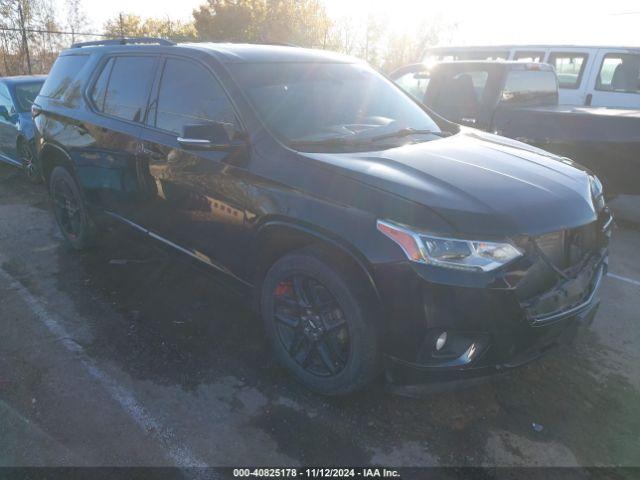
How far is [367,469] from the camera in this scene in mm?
2418

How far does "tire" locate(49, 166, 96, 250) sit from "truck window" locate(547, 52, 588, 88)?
767 cm

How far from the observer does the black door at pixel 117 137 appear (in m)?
3.78

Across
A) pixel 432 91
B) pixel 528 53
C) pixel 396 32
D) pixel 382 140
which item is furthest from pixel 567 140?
pixel 396 32

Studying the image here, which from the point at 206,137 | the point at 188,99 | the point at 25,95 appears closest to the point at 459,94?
the point at 188,99

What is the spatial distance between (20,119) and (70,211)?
3414mm

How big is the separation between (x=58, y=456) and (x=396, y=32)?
21.2m

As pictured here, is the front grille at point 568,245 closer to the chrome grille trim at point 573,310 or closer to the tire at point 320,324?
the chrome grille trim at point 573,310

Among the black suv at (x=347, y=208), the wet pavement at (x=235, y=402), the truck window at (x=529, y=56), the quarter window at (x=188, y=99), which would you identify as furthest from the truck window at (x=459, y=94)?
the quarter window at (x=188, y=99)

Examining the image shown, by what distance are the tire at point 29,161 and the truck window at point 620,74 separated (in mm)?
8930

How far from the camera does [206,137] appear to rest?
2.86 meters

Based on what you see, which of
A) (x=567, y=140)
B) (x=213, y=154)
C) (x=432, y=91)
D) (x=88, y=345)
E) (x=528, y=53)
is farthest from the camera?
(x=528, y=53)

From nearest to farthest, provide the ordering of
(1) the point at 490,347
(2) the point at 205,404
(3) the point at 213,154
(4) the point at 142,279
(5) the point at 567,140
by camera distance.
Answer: (1) the point at 490,347, (2) the point at 205,404, (3) the point at 213,154, (4) the point at 142,279, (5) the point at 567,140

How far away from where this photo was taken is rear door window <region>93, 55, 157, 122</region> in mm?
3762

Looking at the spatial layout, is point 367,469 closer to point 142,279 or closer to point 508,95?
point 142,279
